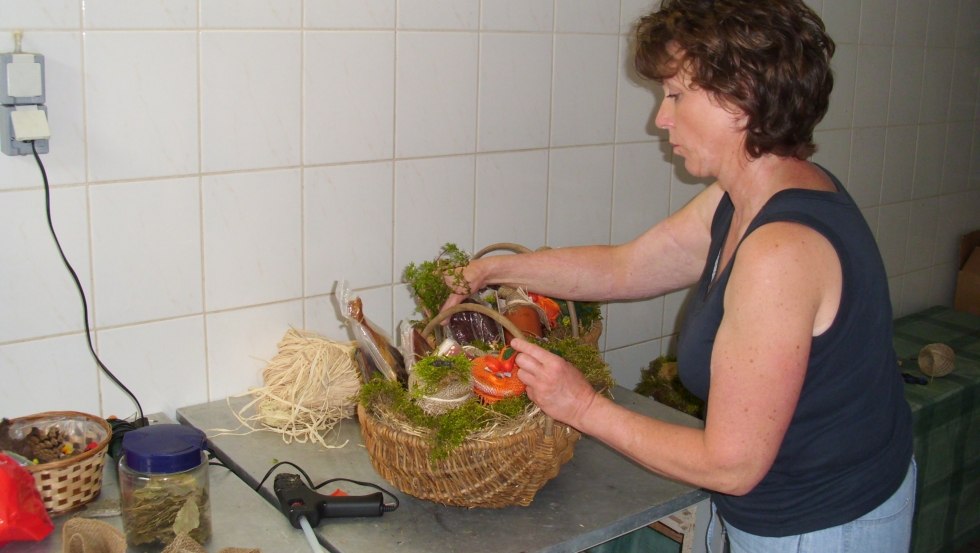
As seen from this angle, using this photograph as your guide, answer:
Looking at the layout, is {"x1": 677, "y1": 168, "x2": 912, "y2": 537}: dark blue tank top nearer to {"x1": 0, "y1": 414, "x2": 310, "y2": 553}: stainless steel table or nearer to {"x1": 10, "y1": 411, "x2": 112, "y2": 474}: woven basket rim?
{"x1": 0, "y1": 414, "x2": 310, "y2": 553}: stainless steel table

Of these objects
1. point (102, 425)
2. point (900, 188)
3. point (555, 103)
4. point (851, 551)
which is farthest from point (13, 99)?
point (900, 188)

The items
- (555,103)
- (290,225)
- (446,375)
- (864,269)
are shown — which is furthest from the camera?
(555,103)

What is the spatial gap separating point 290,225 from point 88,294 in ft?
1.15

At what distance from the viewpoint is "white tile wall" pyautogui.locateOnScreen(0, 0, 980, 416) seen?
1529 millimetres

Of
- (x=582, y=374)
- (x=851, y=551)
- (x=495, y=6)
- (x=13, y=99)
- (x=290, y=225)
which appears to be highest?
(x=495, y=6)

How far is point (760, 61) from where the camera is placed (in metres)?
1.27

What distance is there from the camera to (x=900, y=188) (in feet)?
9.80

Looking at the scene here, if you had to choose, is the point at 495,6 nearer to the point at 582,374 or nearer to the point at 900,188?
the point at 582,374

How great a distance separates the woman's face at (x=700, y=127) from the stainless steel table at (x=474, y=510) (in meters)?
0.49

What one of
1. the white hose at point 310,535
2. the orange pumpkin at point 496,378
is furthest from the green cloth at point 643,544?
the white hose at point 310,535

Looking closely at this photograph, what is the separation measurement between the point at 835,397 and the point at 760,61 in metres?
0.43

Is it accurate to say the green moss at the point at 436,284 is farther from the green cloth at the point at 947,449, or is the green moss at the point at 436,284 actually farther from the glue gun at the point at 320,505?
the green cloth at the point at 947,449

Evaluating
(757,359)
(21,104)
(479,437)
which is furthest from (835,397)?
(21,104)

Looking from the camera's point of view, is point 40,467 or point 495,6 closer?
point 40,467
